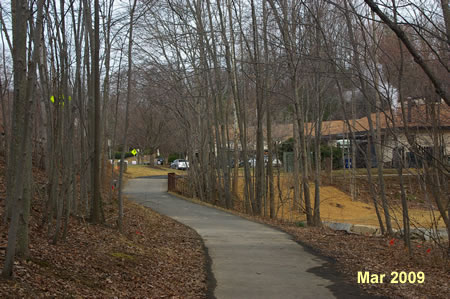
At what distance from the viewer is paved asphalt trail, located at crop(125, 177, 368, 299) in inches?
277

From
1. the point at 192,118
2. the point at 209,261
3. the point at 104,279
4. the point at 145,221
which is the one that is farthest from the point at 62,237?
the point at 192,118

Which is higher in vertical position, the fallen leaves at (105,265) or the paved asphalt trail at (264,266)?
Answer: the fallen leaves at (105,265)

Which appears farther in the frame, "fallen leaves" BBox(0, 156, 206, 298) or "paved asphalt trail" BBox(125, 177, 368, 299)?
"paved asphalt trail" BBox(125, 177, 368, 299)

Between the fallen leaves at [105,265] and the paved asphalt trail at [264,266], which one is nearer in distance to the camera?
the fallen leaves at [105,265]

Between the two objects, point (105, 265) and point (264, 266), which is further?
point (264, 266)

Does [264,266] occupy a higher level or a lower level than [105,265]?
lower

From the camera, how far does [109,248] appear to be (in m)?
9.06

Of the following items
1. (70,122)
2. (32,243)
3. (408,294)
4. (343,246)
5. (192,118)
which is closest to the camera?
(408,294)

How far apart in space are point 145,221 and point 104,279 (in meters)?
8.19

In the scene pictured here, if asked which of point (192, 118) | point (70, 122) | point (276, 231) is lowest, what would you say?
point (276, 231)

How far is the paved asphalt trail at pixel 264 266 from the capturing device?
7027mm

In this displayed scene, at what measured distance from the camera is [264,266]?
892cm

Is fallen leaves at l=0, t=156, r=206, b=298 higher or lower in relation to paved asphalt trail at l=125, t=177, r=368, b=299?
higher

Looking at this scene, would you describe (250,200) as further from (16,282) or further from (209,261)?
(16,282)
